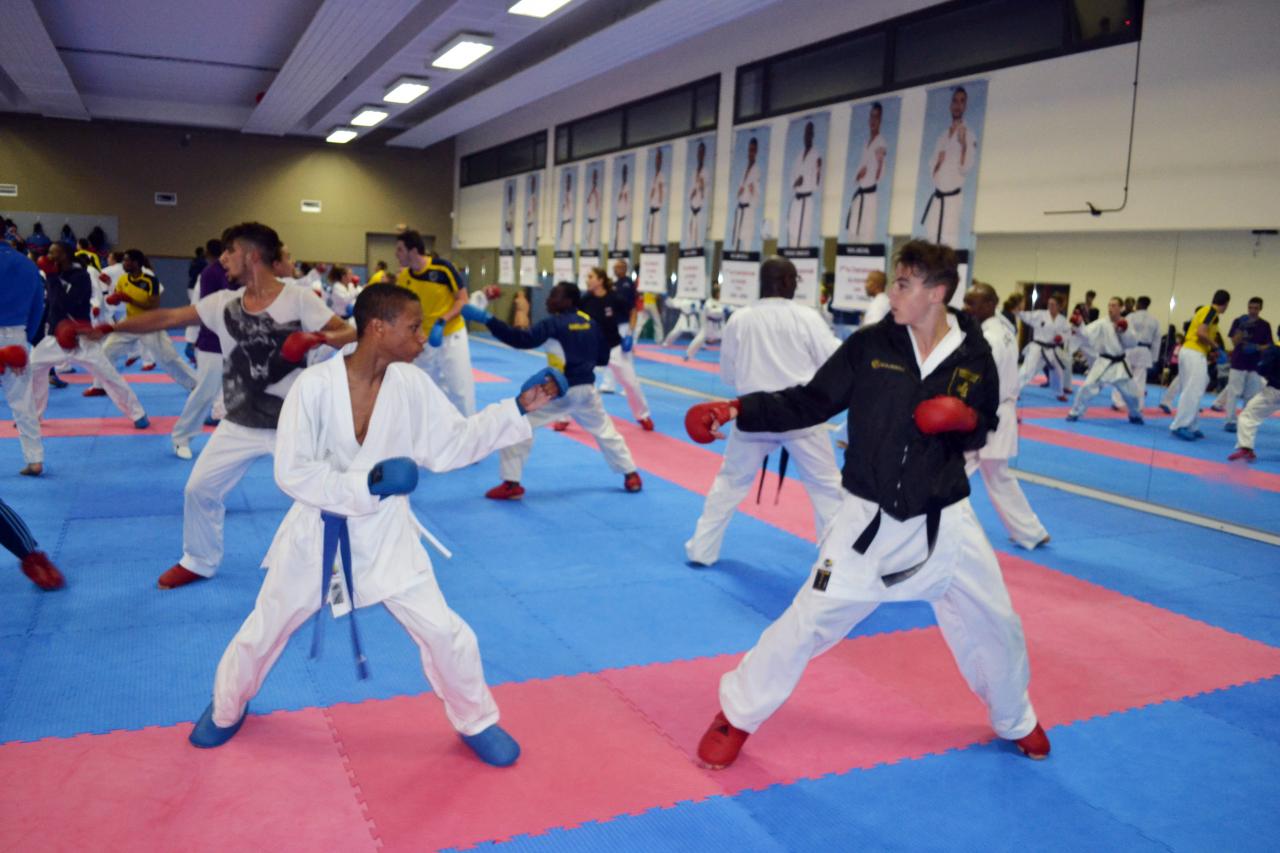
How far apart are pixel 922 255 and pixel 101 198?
21.9 meters

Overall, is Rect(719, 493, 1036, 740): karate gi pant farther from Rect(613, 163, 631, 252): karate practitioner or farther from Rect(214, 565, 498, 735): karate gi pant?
Rect(613, 163, 631, 252): karate practitioner

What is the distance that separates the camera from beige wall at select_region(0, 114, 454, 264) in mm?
19797

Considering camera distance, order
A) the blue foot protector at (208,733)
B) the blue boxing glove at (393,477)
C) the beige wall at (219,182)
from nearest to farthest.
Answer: the blue boxing glove at (393,477) < the blue foot protector at (208,733) < the beige wall at (219,182)

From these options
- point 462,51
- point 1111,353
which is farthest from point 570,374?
point 462,51

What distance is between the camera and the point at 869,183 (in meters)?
9.66

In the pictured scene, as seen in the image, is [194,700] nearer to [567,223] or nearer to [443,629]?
[443,629]

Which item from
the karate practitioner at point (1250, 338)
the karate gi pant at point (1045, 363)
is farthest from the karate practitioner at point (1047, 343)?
the karate practitioner at point (1250, 338)

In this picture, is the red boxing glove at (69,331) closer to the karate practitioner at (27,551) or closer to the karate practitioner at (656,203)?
the karate practitioner at (27,551)

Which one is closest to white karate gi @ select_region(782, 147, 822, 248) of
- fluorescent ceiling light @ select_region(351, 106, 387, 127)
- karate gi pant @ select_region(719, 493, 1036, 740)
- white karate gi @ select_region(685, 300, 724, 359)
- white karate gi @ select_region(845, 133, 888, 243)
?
white karate gi @ select_region(845, 133, 888, 243)

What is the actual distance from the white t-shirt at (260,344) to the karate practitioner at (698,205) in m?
8.87

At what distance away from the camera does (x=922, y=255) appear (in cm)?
272

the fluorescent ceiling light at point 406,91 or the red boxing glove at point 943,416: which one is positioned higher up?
the fluorescent ceiling light at point 406,91

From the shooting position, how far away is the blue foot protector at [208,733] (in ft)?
9.07

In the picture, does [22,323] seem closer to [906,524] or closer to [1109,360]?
[906,524]
